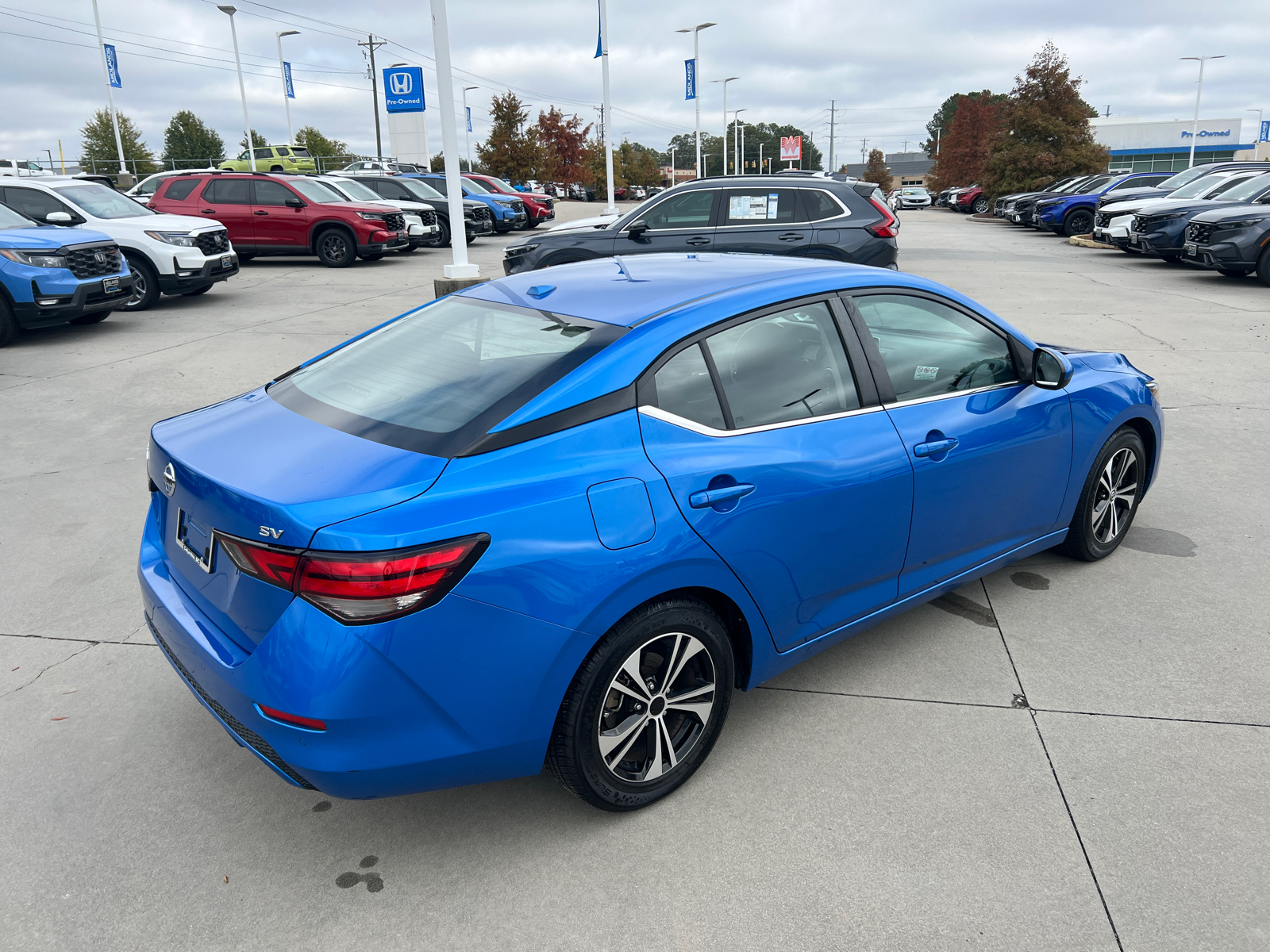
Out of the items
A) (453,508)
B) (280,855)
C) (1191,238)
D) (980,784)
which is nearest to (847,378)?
(980,784)

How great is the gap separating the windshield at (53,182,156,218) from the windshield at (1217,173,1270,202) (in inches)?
722

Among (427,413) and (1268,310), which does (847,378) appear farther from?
(1268,310)

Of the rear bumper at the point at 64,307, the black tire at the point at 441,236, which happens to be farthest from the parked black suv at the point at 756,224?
the black tire at the point at 441,236

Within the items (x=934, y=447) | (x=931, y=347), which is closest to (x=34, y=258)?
(x=931, y=347)

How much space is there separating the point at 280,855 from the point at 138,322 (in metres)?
11.2

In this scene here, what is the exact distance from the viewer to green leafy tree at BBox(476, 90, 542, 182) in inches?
2012

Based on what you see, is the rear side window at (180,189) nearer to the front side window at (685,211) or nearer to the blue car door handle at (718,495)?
the front side window at (685,211)

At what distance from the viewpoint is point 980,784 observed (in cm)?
293

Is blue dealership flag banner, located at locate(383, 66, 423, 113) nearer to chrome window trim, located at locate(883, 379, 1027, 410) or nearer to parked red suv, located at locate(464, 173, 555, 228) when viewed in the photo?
parked red suv, located at locate(464, 173, 555, 228)

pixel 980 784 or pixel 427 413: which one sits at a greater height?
pixel 427 413

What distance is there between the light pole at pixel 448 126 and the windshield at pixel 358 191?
836 cm

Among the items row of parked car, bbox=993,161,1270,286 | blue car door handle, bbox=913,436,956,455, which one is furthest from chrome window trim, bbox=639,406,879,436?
row of parked car, bbox=993,161,1270,286

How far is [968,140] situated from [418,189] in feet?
171

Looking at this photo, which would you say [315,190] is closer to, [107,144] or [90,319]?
[90,319]
